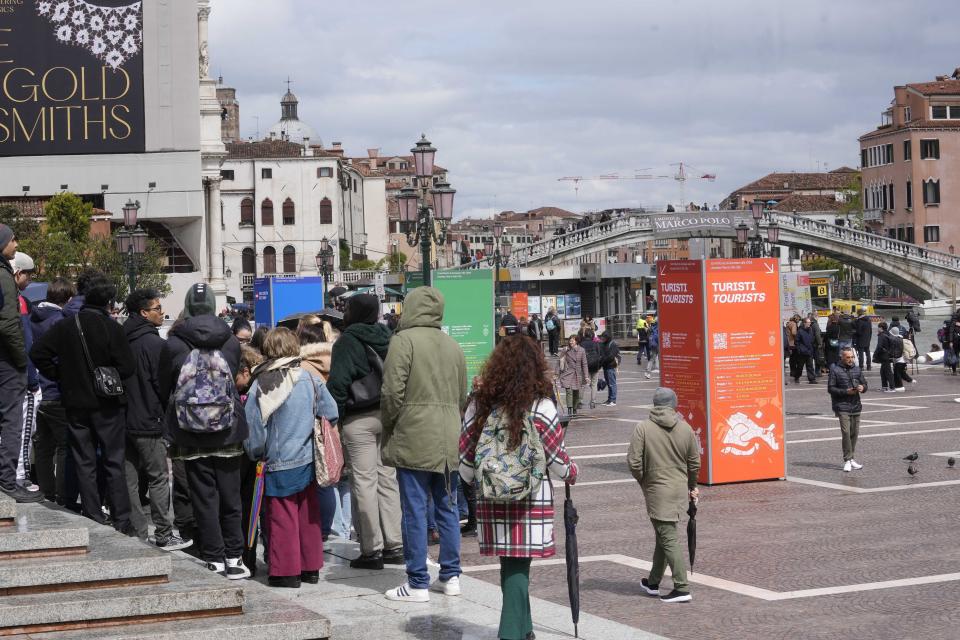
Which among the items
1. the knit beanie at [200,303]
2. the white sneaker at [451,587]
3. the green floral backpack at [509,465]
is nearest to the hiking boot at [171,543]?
the knit beanie at [200,303]

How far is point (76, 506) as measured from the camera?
10227mm

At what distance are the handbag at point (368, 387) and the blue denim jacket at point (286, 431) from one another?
22.1 inches

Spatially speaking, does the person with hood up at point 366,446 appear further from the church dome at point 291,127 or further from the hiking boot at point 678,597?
the church dome at point 291,127

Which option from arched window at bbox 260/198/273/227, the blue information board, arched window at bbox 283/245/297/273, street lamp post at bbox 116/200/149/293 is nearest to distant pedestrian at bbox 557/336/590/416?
the blue information board

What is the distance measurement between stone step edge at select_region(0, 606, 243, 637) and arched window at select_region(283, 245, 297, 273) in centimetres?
10332

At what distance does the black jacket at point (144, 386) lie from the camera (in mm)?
9633

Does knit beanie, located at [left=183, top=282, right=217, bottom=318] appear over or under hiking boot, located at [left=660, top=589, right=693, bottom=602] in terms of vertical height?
over

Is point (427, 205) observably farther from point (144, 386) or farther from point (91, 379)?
point (91, 379)

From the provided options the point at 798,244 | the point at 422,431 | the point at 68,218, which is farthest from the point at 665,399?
the point at 798,244

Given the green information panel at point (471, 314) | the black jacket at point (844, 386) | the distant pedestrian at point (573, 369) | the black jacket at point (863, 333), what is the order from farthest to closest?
the black jacket at point (863, 333) → the distant pedestrian at point (573, 369) → the green information panel at point (471, 314) → the black jacket at point (844, 386)

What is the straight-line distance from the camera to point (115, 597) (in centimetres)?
706

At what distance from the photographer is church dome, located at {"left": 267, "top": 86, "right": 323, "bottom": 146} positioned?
14100 centimetres

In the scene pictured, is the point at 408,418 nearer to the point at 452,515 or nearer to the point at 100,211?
the point at 452,515

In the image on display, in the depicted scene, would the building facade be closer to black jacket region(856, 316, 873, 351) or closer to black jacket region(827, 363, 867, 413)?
black jacket region(856, 316, 873, 351)
